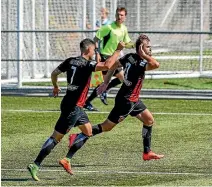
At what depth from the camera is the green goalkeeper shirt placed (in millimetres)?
20719

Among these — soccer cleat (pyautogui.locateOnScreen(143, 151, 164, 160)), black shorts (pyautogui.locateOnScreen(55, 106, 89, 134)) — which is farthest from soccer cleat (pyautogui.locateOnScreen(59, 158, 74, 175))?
soccer cleat (pyautogui.locateOnScreen(143, 151, 164, 160))

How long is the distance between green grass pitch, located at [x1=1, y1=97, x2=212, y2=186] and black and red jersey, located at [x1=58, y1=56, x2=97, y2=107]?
39.7 inches

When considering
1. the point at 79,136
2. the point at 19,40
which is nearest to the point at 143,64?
the point at 79,136

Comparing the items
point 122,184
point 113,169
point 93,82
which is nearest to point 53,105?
point 93,82

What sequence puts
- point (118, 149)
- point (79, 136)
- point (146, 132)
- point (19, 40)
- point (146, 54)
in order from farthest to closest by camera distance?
point (19, 40) → point (118, 149) → point (146, 132) → point (146, 54) → point (79, 136)

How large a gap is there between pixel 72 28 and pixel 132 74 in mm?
13841

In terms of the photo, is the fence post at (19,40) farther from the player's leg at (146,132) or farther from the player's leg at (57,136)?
the player's leg at (57,136)

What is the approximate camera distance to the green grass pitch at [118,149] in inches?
505

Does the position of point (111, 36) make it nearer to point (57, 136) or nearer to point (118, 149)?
point (118, 149)

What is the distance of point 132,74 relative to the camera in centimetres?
1428

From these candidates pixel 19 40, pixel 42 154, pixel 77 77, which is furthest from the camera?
pixel 19 40

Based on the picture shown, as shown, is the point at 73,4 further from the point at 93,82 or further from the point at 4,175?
the point at 4,175

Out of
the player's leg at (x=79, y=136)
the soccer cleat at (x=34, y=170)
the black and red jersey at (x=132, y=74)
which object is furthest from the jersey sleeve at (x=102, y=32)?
the soccer cleat at (x=34, y=170)

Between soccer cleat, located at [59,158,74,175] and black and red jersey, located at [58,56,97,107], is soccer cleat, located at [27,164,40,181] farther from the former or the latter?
black and red jersey, located at [58,56,97,107]
